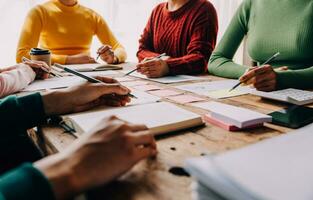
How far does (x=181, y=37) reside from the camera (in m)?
1.79

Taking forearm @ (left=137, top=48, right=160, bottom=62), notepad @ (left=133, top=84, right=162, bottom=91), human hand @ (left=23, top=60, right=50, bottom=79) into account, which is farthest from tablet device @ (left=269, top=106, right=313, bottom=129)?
forearm @ (left=137, top=48, right=160, bottom=62)

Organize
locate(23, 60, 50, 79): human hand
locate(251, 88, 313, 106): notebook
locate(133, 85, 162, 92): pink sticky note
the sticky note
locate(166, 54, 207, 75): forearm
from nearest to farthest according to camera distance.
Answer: locate(251, 88, 313, 106): notebook → the sticky note → locate(133, 85, 162, 92): pink sticky note → locate(23, 60, 50, 79): human hand → locate(166, 54, 207, 75): forearm

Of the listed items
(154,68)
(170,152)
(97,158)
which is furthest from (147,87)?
(97,158)

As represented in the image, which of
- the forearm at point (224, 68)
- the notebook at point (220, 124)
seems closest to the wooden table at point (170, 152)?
the notebook at point (220, 124)

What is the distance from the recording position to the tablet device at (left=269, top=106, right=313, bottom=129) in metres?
0.71

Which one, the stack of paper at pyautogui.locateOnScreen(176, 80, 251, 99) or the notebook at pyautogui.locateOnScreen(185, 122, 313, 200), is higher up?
the notebook at pyautogui.locateOnScreen(185, 122, 313, 200)

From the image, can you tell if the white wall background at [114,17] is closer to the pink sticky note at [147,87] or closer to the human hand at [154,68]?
the human hand at [154,68]

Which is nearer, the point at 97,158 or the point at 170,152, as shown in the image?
the point at 97,158

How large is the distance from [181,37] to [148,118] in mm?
1175

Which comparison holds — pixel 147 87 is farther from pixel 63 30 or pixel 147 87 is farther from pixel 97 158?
pixel 63 30

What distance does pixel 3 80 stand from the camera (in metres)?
0.97

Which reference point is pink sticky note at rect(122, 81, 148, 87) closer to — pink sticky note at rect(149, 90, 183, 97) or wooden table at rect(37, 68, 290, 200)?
pink sticky note at rect(149, 90, 183, 97)

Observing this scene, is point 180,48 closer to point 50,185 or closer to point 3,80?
point 3,80

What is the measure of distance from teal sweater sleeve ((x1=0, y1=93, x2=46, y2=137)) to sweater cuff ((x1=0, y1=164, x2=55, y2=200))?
0.36 metres
